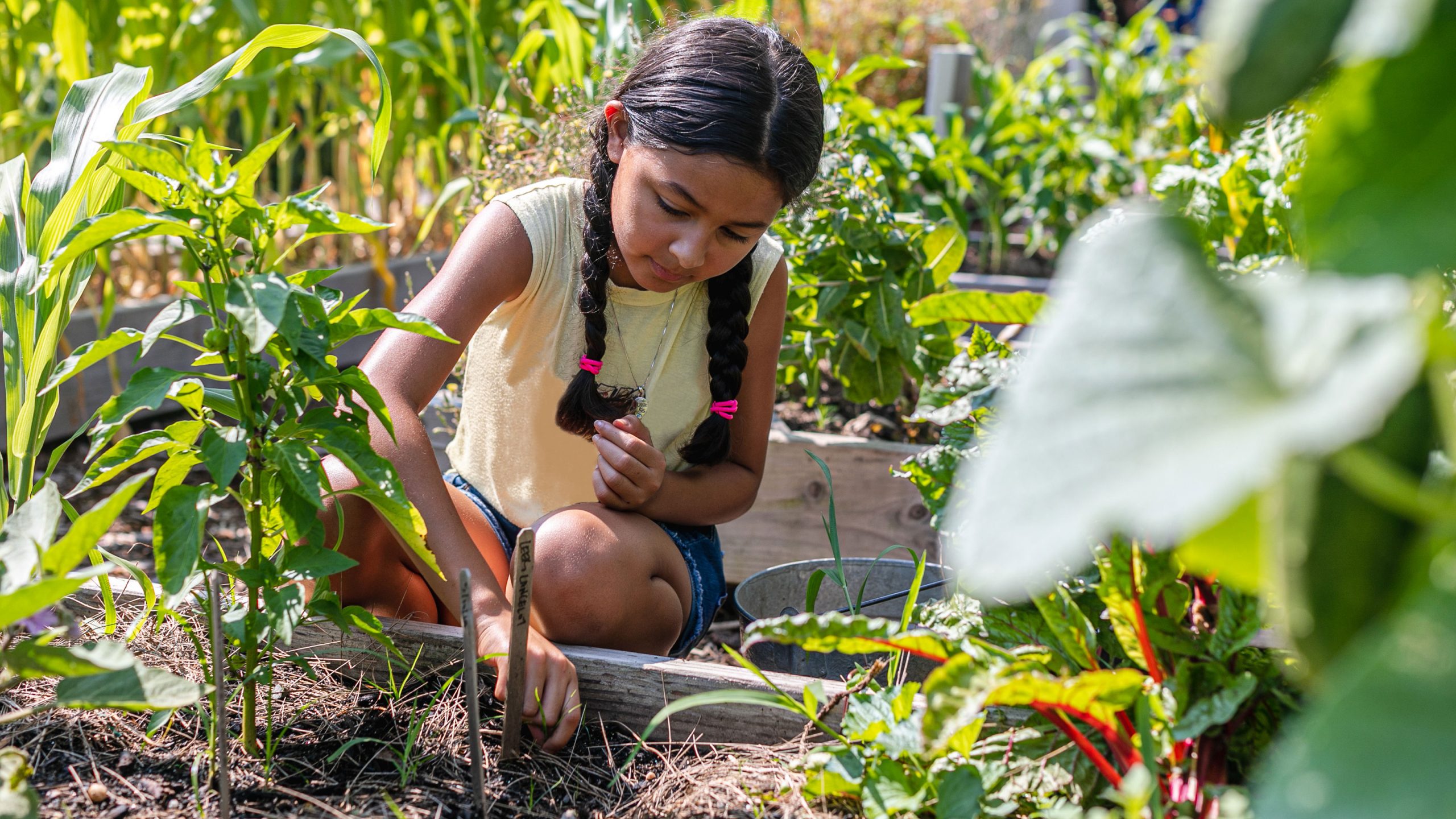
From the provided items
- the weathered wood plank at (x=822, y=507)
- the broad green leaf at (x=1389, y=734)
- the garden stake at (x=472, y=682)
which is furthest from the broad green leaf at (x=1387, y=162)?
the weathered wood plank at (x=822, y=507)

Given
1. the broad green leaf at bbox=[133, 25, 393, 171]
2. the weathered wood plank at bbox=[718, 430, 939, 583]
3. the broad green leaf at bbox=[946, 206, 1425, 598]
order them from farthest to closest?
the weathered wood plank at bbox=[718, 430, 939, 583]
the broad green leaf at bbox=[133, 25, 393, 171]
the broad green leaf at bbox=[946, 206, 1425, 598]

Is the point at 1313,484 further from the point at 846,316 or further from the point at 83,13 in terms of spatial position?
the point at 83,13

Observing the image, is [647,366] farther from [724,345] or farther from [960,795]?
[960,795]

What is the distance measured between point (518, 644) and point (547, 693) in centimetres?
13

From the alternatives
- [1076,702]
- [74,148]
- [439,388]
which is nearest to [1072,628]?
[1076,702]

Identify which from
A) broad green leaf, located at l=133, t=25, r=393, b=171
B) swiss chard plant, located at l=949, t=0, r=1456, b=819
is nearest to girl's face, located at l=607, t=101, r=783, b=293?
broad green leaf, located at l=133, t=25, r=393, b=171

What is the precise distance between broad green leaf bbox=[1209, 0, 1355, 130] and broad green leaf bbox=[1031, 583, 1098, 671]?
0.53 metres

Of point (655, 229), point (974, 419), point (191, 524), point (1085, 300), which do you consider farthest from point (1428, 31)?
point (655, 229)

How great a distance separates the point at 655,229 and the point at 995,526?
101cm

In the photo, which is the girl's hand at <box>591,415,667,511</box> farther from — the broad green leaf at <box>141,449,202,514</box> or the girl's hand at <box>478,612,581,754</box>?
the broad green leaf at <box>141,449,202,514</box>

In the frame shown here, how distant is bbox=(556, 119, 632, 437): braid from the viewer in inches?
58.6

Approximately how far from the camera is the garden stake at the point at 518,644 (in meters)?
0.94

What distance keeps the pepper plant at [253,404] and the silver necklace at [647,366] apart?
0.67m

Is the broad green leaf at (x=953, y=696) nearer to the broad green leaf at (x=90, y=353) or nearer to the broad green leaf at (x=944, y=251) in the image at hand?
the broad green leaf at (x=90, y=353)
